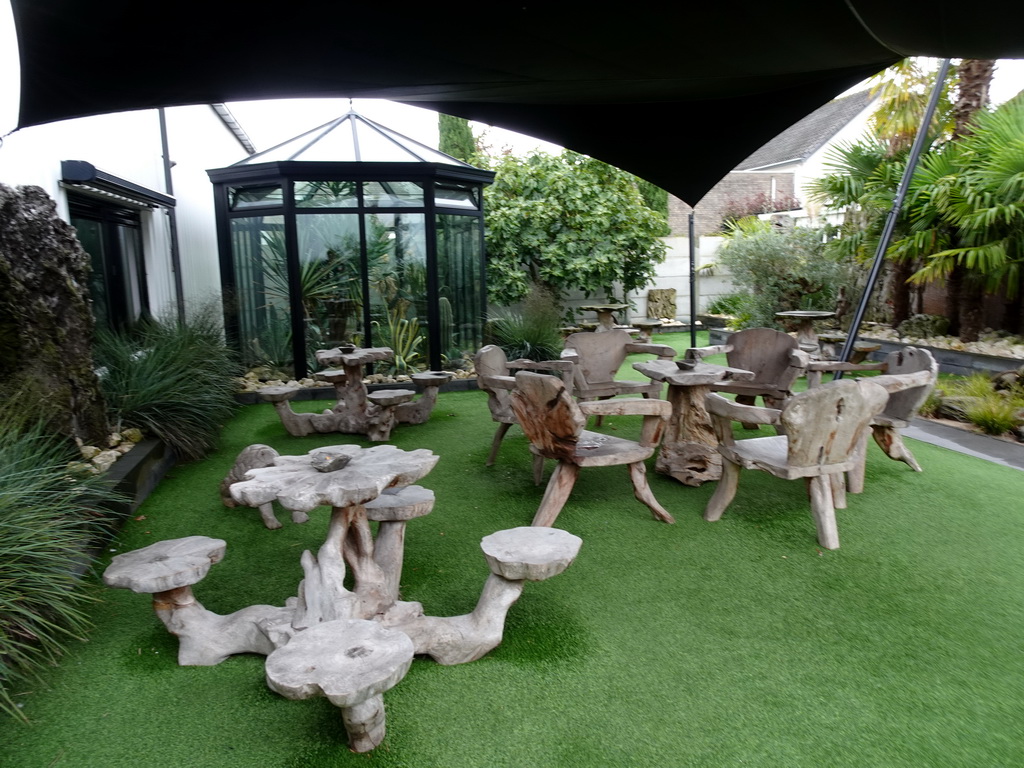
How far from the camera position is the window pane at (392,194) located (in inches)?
312

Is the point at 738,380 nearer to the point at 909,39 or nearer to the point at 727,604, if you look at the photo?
the point at 727,604

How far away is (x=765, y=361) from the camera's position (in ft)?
18.3

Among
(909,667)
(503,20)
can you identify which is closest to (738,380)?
(909,667)

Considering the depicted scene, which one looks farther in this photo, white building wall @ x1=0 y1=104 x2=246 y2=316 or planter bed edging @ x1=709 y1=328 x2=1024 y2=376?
planter bed edging @ x1=709 y1=328 x2=1024 y2=376

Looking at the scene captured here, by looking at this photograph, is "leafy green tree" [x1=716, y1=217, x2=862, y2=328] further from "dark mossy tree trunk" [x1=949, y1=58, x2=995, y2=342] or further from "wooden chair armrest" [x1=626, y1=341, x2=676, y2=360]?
"wooden chair armrest" [x1=626, y1=341, x2=676, y2=360]

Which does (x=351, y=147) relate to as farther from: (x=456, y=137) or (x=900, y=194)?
(x=456, y=137)

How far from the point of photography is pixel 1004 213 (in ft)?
23.0

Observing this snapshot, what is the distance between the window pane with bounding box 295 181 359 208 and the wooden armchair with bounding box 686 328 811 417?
454 centimetres

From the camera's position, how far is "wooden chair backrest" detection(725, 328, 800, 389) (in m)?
5.43

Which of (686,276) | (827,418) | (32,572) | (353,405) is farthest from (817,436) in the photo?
(686,276)

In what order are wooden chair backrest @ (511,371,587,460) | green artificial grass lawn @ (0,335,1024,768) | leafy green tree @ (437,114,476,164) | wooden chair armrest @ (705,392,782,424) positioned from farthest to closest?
leafy green tree @ (437,114,476,164) → wooden chair armrest @ (705,392,782,424) → wooden chair backrest @ (511,371,587,460) → green artificial grass lawn @ (0,335,1024,768)

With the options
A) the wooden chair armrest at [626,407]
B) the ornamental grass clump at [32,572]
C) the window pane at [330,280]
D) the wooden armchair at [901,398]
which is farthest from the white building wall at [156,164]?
the wooden armchair at [901,398]

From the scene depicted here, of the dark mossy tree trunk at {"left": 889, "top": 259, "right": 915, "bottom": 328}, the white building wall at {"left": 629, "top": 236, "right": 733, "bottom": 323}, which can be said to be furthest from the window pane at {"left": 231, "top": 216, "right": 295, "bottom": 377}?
the white building wall at {"left": 629, "top": 236, "right": 733, "bottom": 323}

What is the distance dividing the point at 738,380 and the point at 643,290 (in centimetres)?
939
